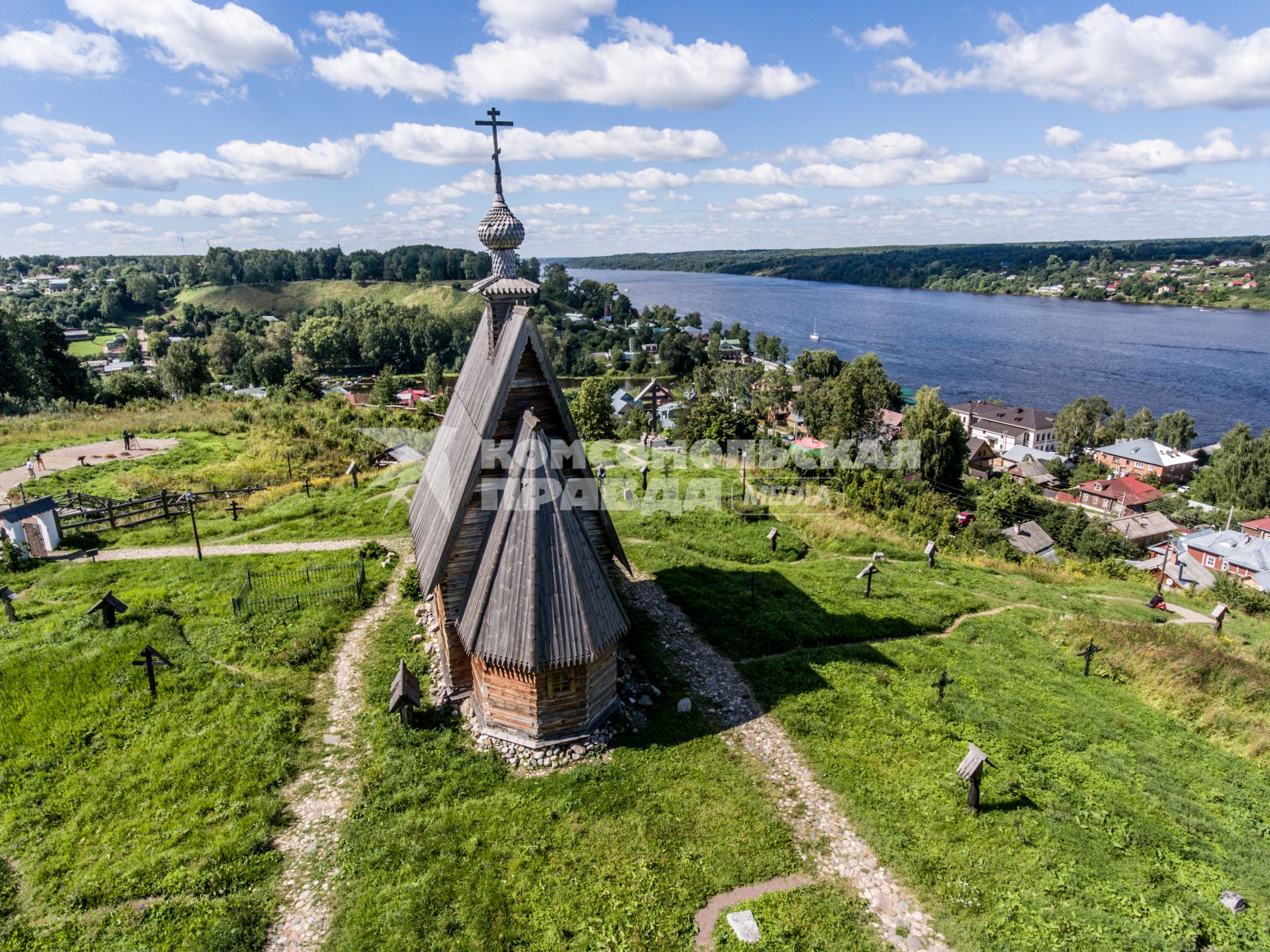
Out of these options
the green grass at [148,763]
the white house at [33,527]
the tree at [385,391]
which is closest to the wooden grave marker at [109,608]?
the green grass at [148,763]

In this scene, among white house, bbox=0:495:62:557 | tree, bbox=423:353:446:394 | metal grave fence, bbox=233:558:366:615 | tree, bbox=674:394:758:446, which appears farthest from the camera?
tree, bbox=423:353:446:394

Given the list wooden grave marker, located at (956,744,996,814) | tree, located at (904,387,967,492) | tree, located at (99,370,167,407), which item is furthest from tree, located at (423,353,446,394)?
wooden grave marker, located at (956,744,996,814)

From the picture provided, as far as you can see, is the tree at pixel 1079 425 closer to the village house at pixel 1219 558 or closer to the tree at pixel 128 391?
the village house at pixel 1219 558

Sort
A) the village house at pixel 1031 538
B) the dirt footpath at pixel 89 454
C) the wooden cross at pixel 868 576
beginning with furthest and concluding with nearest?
the village house at pixel 1031 538
the dirt footpath at pixel 89 454
the wooden cross at pixel 868 576

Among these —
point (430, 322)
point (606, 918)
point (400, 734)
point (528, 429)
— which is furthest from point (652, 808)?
point (430, 322)

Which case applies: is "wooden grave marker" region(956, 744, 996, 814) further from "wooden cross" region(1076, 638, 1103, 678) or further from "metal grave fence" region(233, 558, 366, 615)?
"metal grave fence" region(233, 558, 366, 615)

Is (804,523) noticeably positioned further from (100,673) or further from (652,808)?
(100,673)
